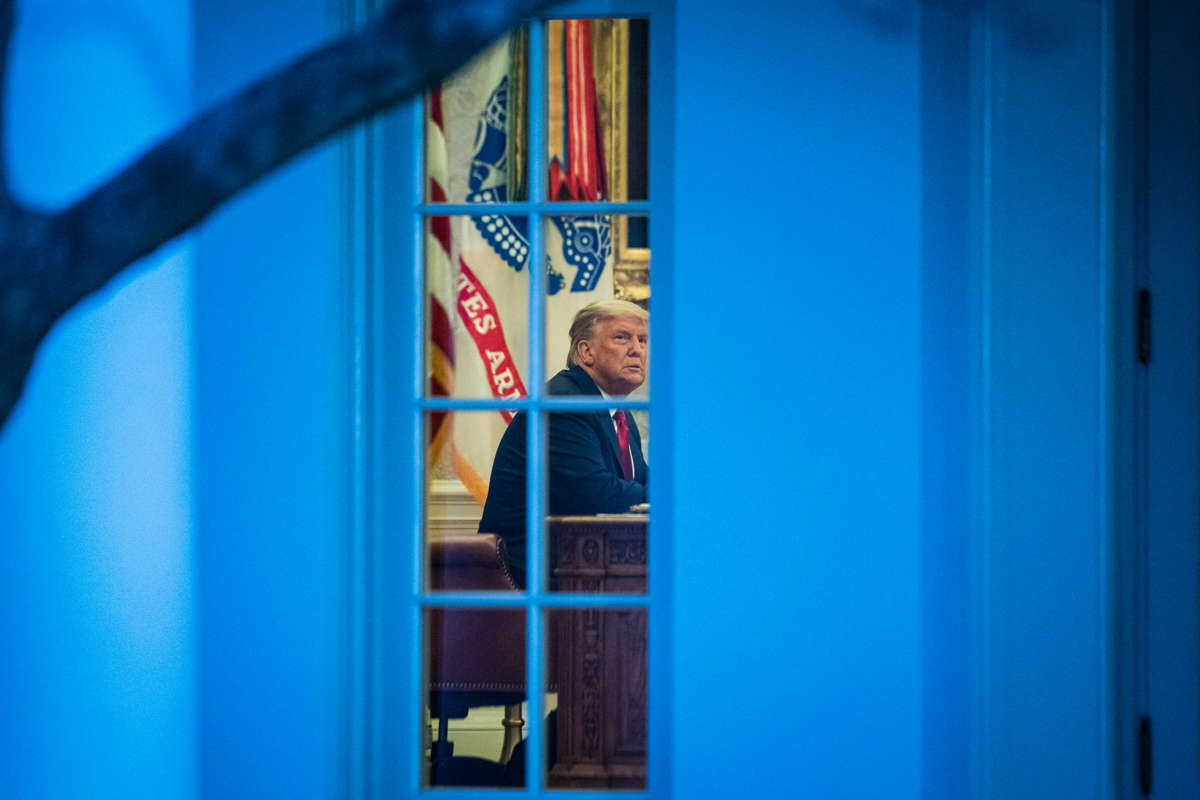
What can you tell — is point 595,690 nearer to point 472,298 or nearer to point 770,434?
point 770,434

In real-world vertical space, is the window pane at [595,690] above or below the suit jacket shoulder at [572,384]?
below

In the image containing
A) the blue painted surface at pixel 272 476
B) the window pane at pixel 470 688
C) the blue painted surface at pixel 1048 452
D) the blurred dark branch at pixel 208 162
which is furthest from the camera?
the window pane at pixel 470 688

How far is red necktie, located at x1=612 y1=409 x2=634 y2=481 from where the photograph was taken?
2318 millimetres

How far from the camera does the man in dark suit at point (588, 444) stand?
2322 mm

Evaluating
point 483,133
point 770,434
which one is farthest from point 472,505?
point 483,133

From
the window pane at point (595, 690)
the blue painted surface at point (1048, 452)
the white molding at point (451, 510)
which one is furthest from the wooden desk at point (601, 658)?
the blue painted surface at point (1048, 452)

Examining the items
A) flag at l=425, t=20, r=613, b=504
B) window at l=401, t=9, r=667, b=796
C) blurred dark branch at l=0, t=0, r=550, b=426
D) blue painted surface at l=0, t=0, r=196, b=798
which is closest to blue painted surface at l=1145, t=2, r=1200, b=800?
window at l=401, t=9, r=667, b=796

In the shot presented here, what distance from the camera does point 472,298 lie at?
2354mm

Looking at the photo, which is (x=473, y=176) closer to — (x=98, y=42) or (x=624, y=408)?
(x=624, y=408)

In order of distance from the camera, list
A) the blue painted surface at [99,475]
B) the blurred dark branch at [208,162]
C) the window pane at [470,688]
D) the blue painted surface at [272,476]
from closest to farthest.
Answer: the blurred dark branch at [208,162] → the blue painted surface at [99,475] → the blue painted surface at [272,476] → the window pane at [470,688]

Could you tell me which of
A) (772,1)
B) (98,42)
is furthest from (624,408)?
(98,42)

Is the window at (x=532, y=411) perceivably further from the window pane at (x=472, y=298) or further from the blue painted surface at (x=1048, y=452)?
the blue painted surface at (x=1048, y=452)

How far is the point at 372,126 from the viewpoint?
2270 millimetres

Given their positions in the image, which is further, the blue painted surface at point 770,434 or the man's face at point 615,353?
the man's face at point 615,353
